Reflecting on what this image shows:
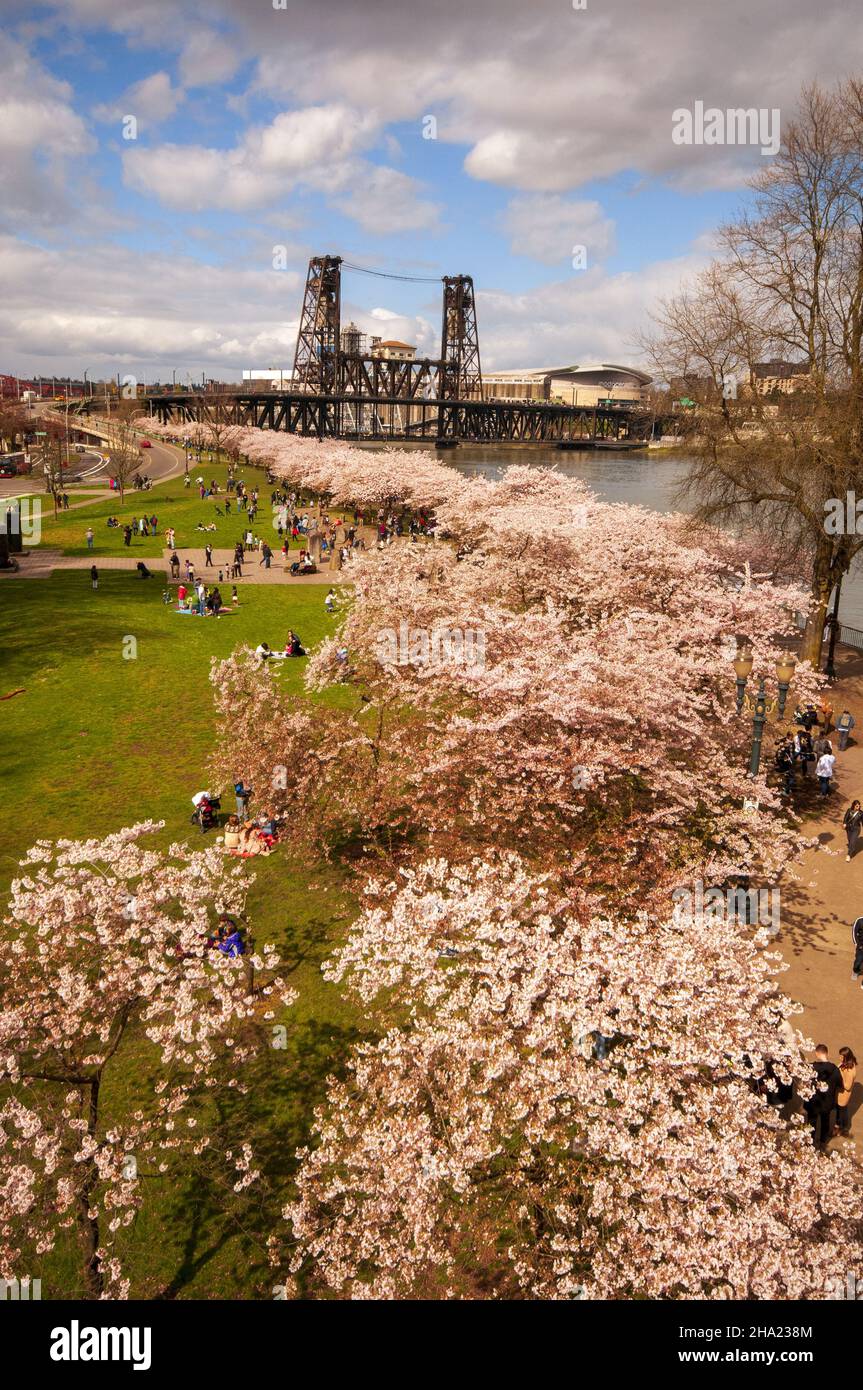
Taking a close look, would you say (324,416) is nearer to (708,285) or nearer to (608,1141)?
(708,285)

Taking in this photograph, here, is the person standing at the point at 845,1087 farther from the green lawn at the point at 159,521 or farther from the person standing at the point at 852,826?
the green lawn at the point at 159,521

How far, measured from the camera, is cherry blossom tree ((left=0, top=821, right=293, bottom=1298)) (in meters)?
8.11

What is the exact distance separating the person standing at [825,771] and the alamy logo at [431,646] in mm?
10800

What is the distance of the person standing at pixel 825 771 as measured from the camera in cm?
2048

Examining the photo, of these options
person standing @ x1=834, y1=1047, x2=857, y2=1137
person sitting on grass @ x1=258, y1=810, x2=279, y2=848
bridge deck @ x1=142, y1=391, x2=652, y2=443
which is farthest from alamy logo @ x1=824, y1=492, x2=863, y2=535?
bridge deck @ x1=142, y1=391, x2=652, y2=443

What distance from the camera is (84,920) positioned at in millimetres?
9523

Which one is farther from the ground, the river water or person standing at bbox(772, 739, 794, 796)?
the river water

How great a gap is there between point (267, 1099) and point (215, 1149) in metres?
1.04

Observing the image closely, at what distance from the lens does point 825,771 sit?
2059 cm

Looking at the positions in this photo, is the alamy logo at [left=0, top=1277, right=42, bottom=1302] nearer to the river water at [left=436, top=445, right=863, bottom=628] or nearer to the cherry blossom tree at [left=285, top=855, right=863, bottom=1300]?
the cherry blossom tree at [left=285, top=855, right=863, bottom=1300]

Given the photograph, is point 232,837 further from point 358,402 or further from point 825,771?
point 358,402

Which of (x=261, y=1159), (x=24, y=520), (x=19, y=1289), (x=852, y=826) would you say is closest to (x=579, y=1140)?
(x=261, y=1159)

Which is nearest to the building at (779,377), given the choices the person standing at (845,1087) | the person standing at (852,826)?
the person standing at (852,826)

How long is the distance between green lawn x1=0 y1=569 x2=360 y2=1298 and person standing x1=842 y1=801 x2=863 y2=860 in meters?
11.6
